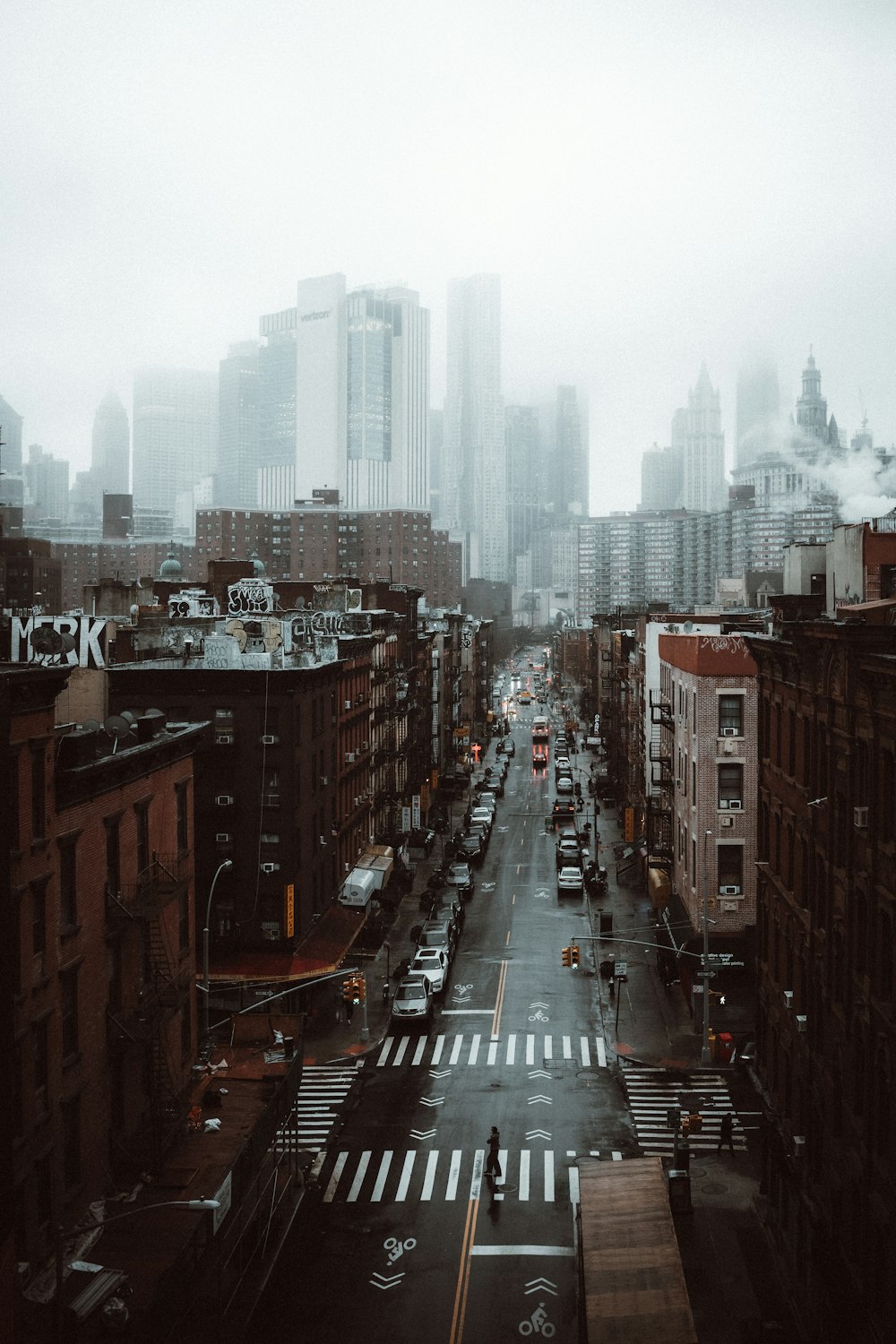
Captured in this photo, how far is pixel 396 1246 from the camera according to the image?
29.8 meters

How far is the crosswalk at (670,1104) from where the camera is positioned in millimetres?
36609

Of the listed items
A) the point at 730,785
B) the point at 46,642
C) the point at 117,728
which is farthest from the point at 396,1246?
the point at 730,785

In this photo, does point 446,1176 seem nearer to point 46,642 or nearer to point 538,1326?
point 538,1326

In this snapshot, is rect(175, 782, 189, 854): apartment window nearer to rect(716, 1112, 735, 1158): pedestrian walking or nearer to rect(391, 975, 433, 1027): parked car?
rect(391, 975, 433, 1027): parked car

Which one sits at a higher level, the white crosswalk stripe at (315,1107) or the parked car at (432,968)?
the parked car at (432,968)

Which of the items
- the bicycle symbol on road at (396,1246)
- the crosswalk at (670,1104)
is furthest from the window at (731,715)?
the bicycle symbol on road at (396,1246)

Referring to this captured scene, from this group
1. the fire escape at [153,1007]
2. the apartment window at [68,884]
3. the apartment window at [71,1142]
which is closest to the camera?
the apartment window at [71,1142]

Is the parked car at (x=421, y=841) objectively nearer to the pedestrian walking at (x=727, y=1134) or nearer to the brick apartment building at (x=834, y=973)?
the pedestrian walking at (x=727, y=1134)

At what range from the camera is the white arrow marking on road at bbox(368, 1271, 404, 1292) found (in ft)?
91.5

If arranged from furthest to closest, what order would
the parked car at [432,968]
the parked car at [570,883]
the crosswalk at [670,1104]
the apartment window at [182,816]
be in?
1. the parked car at [570,883]
2. the parked car at [432,968]
3. the crosswalk at [670,1104]
4. the apartment window at [182,816]

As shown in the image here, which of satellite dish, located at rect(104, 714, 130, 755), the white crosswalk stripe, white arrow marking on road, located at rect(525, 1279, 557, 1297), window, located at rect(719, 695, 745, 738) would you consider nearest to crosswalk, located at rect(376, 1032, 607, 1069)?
the white crosswalk stripe

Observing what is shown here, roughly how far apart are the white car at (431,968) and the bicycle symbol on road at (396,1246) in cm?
2010

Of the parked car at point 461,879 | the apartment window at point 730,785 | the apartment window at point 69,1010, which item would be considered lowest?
the parked car at point 461,879

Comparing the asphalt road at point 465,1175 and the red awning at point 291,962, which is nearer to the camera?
the asphalt road at point 465,1175
